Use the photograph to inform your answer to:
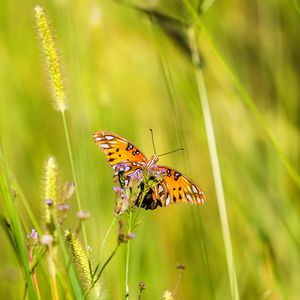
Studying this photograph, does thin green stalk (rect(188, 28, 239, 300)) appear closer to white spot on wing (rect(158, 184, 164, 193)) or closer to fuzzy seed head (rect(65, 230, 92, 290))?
white spot on wing (rect(158, 184, 164, 193))

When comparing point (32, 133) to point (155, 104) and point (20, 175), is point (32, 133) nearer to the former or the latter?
point (20, 175)

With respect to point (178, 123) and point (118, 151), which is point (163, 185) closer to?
point (118, 151)

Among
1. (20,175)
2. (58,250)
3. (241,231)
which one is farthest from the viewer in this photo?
(20,175)

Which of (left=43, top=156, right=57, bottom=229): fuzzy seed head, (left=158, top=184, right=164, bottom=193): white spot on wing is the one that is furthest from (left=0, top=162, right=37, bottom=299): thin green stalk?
(left=158, top=184, right=164, bottom=193): white spot on wing

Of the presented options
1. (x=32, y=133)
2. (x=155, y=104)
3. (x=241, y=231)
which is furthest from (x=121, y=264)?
(x=155, y=104)

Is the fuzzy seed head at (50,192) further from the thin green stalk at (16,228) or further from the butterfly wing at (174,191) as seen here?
the butterfly wing at (174,191)

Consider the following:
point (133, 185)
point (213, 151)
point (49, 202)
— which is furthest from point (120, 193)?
point (213, 151)
